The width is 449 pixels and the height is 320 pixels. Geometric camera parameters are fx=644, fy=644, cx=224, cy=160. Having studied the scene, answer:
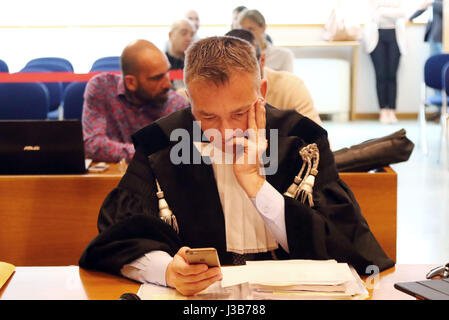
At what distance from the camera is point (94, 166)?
2.96 m

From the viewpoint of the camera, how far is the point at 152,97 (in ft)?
11.9

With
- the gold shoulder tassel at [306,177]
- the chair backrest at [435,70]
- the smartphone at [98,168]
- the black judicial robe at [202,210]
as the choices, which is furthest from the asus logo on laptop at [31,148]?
the chair backrest at [435,70]

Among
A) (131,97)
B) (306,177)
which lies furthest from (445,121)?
(306,177)

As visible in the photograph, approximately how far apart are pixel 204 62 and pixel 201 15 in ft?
25.3

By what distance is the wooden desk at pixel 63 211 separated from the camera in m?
2.69

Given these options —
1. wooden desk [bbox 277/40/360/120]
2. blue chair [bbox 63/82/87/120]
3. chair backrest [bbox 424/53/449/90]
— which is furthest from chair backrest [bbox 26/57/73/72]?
wooden desk [bbox 277/40/360/120]

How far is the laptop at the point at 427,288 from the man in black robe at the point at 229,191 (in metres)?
0.17

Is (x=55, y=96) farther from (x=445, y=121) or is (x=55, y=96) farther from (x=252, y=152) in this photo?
(x=252, y=152)

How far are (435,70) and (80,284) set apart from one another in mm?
5931

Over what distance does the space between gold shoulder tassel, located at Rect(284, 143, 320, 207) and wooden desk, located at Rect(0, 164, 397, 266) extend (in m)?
0.95

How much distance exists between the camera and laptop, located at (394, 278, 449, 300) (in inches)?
51.8

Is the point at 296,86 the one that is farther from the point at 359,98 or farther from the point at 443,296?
the point at 359,98

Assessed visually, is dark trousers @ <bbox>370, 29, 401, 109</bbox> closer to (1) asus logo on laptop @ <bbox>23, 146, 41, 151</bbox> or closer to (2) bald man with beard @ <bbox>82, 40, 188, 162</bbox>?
(2) bald man with beard @ <bbox>82, 40, 188, 162</bbox>

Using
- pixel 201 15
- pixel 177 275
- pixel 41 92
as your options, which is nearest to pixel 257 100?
pixel 177 275
